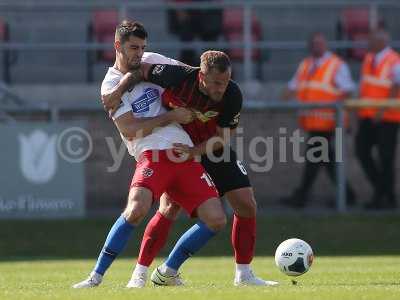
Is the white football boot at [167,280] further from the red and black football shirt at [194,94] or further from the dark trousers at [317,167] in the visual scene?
the dark trousers at [317,167]

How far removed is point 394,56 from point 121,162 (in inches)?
162

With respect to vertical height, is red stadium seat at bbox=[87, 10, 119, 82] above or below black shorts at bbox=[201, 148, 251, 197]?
above

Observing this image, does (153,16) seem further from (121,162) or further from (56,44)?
(121,162)

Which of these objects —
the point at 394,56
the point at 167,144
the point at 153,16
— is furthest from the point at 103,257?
the point at 153,16

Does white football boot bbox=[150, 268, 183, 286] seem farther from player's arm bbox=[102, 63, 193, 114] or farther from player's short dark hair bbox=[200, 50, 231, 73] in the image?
player's short dark hair bbox=[200, 50, 231, 73]

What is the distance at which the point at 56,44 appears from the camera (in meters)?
18.0

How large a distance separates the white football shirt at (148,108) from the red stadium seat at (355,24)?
1051cm

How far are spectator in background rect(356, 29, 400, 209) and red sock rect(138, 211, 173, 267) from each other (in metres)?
7.01

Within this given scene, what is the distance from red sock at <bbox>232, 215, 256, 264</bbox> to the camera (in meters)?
9.84

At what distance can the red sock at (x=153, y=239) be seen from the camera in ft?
31.3

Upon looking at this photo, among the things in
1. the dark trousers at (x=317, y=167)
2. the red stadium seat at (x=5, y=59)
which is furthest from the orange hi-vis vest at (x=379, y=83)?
the red stadium seat at (x=5, y=59)

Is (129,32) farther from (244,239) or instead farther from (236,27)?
(236,27)

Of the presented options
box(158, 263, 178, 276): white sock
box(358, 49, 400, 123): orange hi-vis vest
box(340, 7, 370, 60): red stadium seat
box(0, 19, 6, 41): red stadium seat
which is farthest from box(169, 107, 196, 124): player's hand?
box(340, 7, 370, 60): red stadium seat

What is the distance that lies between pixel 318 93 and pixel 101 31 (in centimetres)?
399
